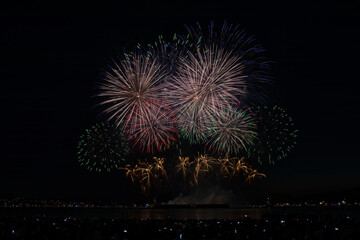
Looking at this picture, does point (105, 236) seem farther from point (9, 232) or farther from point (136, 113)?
point (136, 113)

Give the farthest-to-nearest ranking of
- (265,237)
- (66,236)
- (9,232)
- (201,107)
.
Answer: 1. (201,107)
2. (9,232)
3. (265,237)
4. (66,236)

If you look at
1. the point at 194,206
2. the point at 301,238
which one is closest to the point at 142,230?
the point at 301,238

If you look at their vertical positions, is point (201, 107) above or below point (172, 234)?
above

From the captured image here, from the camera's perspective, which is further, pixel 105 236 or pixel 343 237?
pixel 105 236

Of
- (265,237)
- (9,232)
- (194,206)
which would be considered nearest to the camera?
(265,237)

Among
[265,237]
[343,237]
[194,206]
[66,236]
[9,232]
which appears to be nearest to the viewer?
[343,237]

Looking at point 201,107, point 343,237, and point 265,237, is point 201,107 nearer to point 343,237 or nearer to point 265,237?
point 265,237

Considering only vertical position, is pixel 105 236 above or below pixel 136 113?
below

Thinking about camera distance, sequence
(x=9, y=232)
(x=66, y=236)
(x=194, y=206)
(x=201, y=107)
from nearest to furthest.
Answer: (x=66, y=236) < (x=9, y=232) < (x=201, y=107) < (x=194, y=206)

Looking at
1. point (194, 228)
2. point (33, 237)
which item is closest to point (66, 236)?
point (33, 237)
